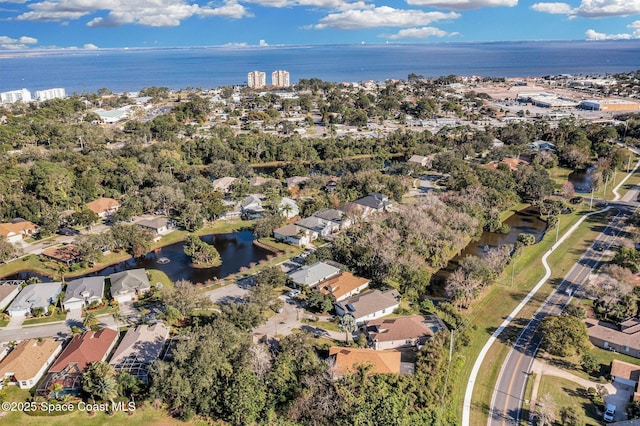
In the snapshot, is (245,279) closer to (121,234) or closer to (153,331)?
(153,331)

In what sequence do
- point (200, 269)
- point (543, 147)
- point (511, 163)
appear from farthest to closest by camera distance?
point (543, 147) < point (511, 163) < point (200, 269)

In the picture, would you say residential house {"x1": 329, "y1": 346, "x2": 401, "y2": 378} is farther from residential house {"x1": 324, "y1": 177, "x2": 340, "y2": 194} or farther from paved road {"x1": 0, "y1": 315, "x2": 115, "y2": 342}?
residential house {"x1": 324, "y1": 177, "x2": 340, "y2": 194}

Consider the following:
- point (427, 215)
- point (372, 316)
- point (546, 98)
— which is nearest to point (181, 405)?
point (372, 316)

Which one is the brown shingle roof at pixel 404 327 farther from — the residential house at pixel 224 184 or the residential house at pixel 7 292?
the residential house at pixel 224 184

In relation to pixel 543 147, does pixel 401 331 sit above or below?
below

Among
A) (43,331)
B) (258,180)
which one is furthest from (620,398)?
(258,180)

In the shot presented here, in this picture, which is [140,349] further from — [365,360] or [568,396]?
[568,396]

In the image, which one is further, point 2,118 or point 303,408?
point 2,118
